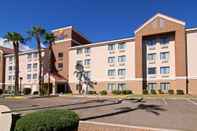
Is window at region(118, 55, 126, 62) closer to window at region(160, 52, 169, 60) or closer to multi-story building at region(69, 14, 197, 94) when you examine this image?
multi-story building at region(69, 14, 197, 94)

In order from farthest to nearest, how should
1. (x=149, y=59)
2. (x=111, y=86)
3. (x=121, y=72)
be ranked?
(x=111, y=86)
(x=121, y=72)
(x=149, y=59)

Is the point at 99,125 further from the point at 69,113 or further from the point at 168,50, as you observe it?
the point at 168,50

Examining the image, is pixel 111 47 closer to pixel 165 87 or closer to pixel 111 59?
pixel 111 59

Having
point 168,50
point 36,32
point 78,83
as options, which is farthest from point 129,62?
point 36,32

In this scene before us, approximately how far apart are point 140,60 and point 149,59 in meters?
1.82

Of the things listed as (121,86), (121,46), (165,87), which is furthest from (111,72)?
(165,87)

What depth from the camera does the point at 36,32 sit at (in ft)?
160

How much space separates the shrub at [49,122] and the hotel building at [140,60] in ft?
115

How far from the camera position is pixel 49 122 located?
1026 cm

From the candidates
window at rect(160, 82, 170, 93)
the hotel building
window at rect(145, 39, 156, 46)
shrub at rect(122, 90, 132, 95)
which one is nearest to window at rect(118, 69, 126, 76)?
the hotel building

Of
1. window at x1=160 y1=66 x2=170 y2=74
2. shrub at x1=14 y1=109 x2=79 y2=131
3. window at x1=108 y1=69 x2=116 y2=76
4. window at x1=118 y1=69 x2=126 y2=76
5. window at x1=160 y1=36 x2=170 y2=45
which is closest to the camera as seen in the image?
shrub at x1=14 y1=109 x2=79 y2=131

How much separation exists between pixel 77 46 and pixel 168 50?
2052 cm

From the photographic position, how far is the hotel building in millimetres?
42531

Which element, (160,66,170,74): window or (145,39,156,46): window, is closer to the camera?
(160,66,170,74): window
